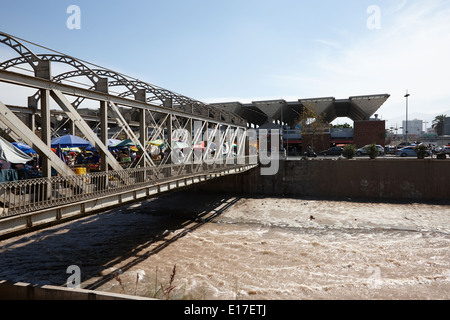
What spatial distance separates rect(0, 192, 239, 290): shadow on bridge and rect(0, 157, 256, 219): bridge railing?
384 centimetres

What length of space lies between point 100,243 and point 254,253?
27.5 ft

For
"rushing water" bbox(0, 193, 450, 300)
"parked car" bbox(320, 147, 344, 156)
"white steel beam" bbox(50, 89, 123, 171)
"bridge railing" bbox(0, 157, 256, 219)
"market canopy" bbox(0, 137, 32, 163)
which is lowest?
"rushing water" bbox(0, 193, 450, 300)

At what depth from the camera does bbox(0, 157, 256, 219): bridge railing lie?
6727 millimetres

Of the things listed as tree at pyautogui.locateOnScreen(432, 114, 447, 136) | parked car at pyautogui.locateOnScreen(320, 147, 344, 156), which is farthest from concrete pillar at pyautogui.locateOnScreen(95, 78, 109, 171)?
tree at pyautogui.locateOnScreen(432, 114, 447, 136)

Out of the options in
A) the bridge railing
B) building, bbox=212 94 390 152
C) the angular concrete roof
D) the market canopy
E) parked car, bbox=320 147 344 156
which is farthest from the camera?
the angular concrete roof

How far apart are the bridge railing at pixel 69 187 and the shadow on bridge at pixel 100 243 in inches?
151

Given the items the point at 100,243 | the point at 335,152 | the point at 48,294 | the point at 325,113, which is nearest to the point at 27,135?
the point at 48,294

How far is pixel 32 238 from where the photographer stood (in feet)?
52.7

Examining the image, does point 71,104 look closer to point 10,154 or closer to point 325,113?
point 10,154

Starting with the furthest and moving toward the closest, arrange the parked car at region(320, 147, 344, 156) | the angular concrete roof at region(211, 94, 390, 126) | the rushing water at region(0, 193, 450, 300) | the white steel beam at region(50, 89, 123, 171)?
the angular concrete roof at region(211, 94, 390, 126) → the parked car at region(320, 147, 344, 156) → the rushing water at region(0, 193, 450, 300) → the white steel beam at region(50, 89, 123, 171)

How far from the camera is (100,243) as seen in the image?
50.8 ft

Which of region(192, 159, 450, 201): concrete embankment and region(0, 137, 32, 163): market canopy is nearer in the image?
region(0, 137, 32, 163): market canopy

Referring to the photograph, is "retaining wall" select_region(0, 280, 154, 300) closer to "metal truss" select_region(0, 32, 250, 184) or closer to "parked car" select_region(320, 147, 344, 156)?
"metal truss" select_region(0, 32, 250, 184)
